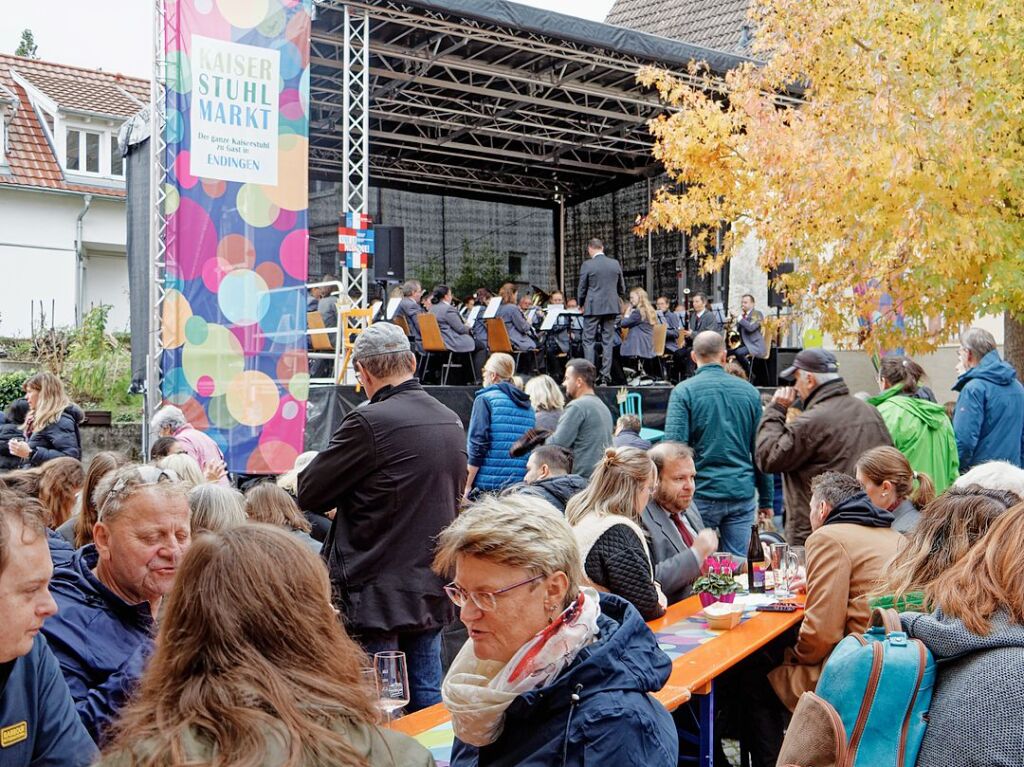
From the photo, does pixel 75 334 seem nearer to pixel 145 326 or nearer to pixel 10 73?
pixel 145 326

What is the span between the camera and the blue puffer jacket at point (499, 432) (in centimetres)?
669

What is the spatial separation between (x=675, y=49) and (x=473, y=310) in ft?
14.6

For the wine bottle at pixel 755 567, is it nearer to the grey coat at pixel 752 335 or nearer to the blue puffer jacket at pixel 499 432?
the blue puffer jacket at pixel 499 432

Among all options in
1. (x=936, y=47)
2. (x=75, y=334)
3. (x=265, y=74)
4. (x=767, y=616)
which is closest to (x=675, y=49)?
(x=936, y=47)

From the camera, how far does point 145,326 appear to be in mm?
9516

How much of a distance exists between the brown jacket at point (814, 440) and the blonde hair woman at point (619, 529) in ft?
6.34

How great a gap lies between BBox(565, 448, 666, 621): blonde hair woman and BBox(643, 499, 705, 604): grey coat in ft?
0.82

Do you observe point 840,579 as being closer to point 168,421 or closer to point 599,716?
point 599,716

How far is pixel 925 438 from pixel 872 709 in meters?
4.51

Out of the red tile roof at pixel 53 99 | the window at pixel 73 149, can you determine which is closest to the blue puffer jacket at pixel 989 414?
the red tile roof at pixel 53 99

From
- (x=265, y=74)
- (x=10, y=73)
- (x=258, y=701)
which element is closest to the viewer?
(x=258, y=701)

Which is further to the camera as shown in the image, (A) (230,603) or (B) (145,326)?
(B) (145,326)

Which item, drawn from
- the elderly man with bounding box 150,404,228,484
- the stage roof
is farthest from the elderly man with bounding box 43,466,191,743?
the stage roof

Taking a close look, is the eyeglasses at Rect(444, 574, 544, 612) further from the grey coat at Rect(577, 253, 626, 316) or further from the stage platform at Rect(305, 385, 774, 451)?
the grey coat at Rect(577, 253, 626, 316)
